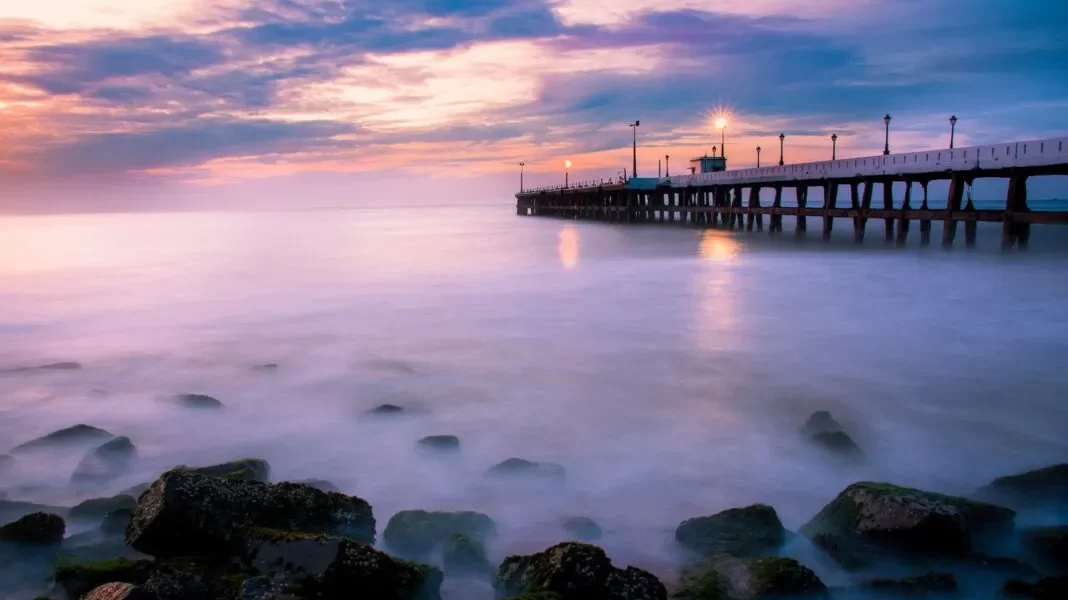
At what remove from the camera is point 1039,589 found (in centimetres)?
415

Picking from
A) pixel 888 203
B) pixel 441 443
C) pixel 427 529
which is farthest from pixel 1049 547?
pixel 888 203

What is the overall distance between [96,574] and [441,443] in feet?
10.4

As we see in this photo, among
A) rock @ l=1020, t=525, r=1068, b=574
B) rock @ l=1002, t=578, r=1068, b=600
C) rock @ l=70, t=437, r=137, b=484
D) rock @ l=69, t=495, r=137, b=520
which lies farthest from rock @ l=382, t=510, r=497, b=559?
rock @ l=1020, t=525, r=1068, b=574

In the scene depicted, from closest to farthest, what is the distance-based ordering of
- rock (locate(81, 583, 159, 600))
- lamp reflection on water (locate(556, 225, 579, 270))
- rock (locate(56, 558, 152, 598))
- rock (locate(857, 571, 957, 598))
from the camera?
rock (locate(81, 583, 159, 600)) → rock (locate(56, 558, 152, 598)) → rock (locate(857, 571, 957, 598)) → lamp reflection on water (locate(556, 225, 579, 270))

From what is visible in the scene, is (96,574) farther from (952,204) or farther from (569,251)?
(569,251)

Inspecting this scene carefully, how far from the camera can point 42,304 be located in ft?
58.1

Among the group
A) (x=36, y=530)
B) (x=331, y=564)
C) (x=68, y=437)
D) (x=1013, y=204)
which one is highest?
(x=1013, y=204)

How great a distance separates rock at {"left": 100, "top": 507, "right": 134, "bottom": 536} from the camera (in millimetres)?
5016

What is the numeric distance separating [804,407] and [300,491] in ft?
A: 18.8

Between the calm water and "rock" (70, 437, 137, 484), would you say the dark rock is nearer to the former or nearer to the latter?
the calm water

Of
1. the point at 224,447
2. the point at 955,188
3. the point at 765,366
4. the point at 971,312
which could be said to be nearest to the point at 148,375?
the point at 224,447

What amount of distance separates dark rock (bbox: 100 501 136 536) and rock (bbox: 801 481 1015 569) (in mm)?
4438

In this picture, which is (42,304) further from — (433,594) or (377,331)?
(433,594)

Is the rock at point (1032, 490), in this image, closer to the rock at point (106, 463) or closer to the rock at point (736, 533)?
the rock at point (736, 533)
